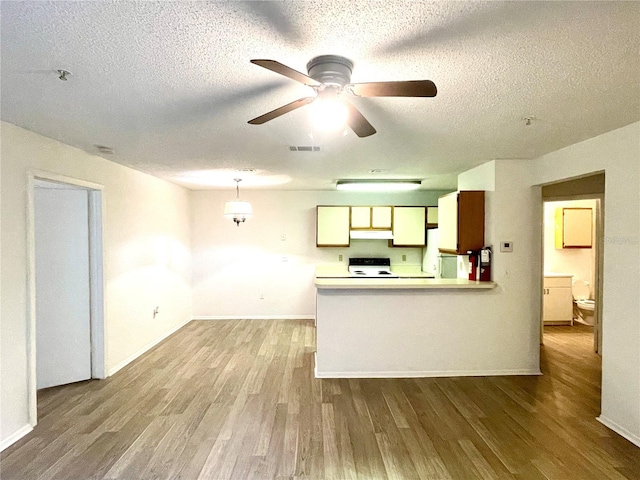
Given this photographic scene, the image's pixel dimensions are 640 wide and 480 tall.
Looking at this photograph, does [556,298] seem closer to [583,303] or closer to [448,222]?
[583,303]

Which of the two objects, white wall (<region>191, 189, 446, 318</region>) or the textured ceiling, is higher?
the textured ceiling

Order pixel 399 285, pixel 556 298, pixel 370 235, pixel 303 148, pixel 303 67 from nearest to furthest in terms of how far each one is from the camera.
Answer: pixel 303 67 → pixel 303 148 → pixel 399 285 → pixel 556 298 → pixel 370 235

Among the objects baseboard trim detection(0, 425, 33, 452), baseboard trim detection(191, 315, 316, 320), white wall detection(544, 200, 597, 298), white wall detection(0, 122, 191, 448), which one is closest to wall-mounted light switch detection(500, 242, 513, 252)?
white wall detection(544, 200, 597, 298)

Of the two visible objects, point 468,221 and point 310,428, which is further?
point 468,221

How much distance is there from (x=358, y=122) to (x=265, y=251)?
4552 mm

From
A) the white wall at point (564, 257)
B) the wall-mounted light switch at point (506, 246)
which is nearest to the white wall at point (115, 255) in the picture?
the wall-mounted light switch at point (506, 246)

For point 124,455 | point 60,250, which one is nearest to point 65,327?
point 60,250

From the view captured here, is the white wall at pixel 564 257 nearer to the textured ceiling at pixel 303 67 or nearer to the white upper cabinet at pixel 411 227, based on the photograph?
the white upper cabinet at pixel 411 227

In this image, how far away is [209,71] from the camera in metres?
1.69

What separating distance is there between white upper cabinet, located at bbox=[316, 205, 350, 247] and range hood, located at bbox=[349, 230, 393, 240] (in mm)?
122

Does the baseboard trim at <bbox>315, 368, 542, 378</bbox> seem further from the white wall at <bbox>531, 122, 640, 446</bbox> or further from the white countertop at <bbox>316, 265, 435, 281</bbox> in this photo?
the white countertop at <bbox>316, 265, 435, 281</bbox>

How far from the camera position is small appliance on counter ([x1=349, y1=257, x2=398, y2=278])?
581 centimetres

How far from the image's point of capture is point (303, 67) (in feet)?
5.54

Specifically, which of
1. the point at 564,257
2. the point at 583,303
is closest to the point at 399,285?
the point at 583,303
